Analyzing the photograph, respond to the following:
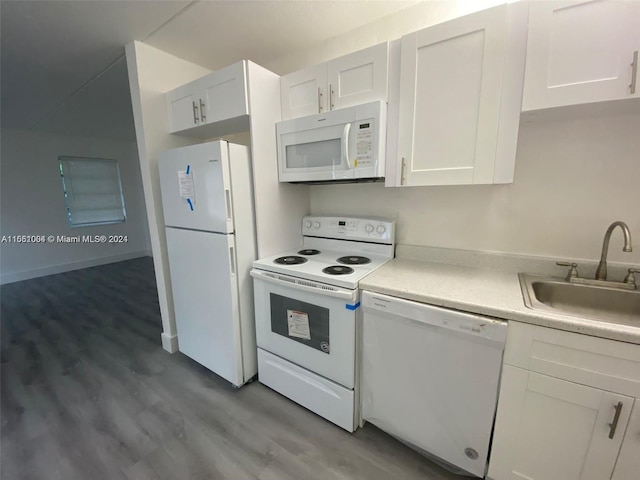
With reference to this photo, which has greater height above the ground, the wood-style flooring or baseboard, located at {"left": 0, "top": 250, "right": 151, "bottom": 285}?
baseboard, located at {"left": 0, "top": 250, "right": 151, "bottom": 285}

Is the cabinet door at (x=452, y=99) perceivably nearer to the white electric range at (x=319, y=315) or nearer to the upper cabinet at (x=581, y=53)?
the upper cabinet at (x=581, y=53)

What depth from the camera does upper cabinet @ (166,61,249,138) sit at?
170 centimetres

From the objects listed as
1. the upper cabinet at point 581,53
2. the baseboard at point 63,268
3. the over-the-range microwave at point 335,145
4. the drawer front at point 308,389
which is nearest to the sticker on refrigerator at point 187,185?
the over-the-range microwave at point 335,145

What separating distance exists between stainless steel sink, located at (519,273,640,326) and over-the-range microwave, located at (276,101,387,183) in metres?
0.97

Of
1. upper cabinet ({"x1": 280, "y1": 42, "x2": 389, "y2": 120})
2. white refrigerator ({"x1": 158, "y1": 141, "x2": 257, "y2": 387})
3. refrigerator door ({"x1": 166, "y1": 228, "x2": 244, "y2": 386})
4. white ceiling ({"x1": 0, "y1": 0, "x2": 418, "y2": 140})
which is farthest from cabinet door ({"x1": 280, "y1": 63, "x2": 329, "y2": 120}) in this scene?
refrigerator door ({"x1": 166, "y1": 228, "x2": 244, "y2": 386})

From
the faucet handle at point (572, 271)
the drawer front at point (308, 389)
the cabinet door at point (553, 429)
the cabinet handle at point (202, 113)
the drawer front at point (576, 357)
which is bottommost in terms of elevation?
the drawer front at point (308, 389)

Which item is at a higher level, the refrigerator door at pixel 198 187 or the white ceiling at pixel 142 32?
the white ceiling at pixel 142 32

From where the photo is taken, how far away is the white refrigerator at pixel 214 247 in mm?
1641

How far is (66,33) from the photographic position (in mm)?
1812

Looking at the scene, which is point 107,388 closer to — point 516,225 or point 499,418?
point 499,418

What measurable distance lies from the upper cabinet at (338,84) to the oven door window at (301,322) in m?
1.25

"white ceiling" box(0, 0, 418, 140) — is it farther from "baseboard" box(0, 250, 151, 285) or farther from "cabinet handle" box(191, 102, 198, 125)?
"baseboard" box(0, 250, 151, 285)

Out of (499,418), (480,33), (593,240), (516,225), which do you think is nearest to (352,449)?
(499,418)

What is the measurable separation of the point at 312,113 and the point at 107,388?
2.46 m
